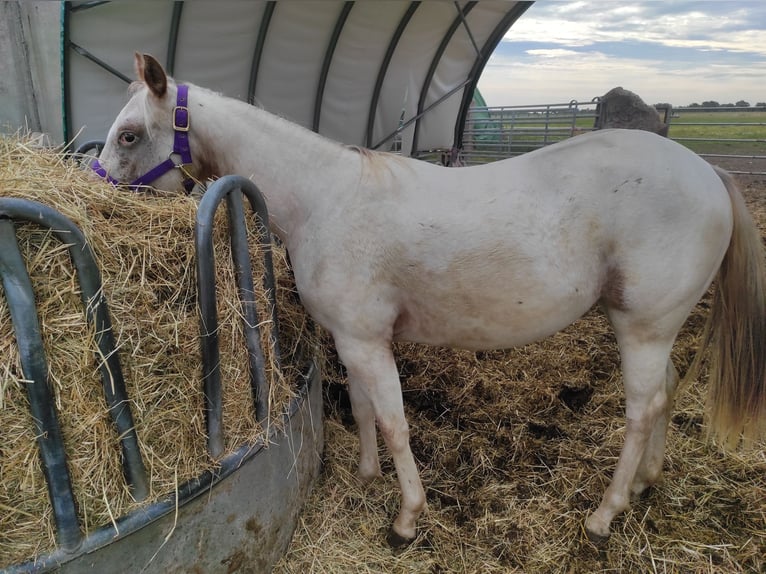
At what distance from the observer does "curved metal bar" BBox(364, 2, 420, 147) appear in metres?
5.47

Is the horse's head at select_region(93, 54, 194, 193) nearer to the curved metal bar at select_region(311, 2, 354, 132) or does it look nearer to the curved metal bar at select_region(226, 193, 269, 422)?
the curved metal bar at select_region(226, 193, 269, 422)

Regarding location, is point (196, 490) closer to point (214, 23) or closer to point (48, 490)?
point (48, 490)

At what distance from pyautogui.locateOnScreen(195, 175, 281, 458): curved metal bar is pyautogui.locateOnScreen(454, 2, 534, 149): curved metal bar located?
5.91 m

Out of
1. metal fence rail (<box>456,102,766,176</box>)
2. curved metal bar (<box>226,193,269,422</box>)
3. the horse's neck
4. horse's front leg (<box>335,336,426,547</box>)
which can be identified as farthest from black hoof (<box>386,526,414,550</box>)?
metal fence rail (<box>456,102,766,176</box>)

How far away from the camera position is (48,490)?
128 centimetres

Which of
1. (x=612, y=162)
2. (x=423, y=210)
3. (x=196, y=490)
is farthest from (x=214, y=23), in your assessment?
(x=196, y=490)

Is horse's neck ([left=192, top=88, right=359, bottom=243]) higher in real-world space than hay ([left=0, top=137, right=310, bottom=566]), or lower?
higher

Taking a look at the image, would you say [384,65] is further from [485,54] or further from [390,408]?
[390,408]

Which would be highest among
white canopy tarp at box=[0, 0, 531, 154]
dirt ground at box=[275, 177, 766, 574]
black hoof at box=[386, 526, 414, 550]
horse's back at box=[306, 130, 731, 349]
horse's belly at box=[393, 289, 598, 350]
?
white canopy tarp at box=[0, 0, 531, 154]

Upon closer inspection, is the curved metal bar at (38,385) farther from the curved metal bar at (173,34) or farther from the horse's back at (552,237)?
the curved metal bar at (173,34)

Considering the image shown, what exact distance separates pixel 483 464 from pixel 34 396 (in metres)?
2.07

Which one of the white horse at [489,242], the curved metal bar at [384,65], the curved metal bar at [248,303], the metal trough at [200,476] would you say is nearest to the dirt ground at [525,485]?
the white horse at [489,242]

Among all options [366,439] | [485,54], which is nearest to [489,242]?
[366,439]

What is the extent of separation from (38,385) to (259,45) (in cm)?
435
